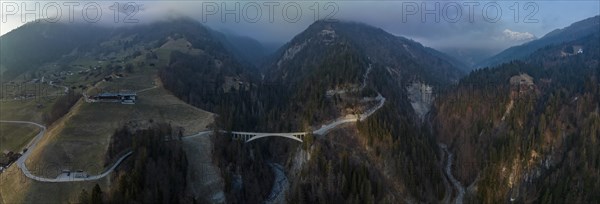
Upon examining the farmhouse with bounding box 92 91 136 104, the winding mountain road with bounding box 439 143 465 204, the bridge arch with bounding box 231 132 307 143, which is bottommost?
the winding mountain road with bounding box 439 143 465 204

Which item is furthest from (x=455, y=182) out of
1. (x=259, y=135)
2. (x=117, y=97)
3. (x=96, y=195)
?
(x=96, y=195)

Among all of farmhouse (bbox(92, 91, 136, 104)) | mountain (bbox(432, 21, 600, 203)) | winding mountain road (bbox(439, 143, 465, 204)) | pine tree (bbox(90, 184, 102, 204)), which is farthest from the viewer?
farmhouse (bbox(92, 91, 136, 104))

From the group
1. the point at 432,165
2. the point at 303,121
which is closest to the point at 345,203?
the point at 432,165

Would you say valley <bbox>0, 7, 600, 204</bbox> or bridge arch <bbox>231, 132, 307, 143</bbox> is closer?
valley <bbox>0, 7, 600, 204</bbox>

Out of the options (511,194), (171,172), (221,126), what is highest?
(221,126)

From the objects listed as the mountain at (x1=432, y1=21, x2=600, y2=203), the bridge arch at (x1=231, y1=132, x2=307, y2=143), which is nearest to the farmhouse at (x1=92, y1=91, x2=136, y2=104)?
the bridge arch at (x1=231, y1=132, x2=307, y2=143)

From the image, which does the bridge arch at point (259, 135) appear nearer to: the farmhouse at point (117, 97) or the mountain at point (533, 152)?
the farmhouse at point (117, 97)

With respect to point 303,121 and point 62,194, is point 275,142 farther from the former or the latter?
point 62,194

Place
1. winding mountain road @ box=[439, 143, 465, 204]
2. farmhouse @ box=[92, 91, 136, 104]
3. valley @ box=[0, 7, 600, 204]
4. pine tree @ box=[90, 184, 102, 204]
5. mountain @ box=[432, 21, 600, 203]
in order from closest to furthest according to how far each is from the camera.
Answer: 1. pine tree @ box=[90, 184, 102, 204]
2. valley @ box=[0, 7, 600, 204]
3. mountain @ box=[432, 21, 600, 203]
4. winding mountain road @ box=[439, 143, 465, 204]
5. farmhouse @ box=[92, 91, 136, 104]

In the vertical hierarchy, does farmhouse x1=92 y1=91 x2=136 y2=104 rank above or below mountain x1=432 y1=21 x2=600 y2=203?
above

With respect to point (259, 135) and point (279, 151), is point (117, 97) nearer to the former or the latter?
point (259, 135)

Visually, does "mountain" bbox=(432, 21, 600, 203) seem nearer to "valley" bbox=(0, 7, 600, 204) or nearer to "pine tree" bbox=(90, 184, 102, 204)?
"valley" bbox=(0, 7, 600, 204)
